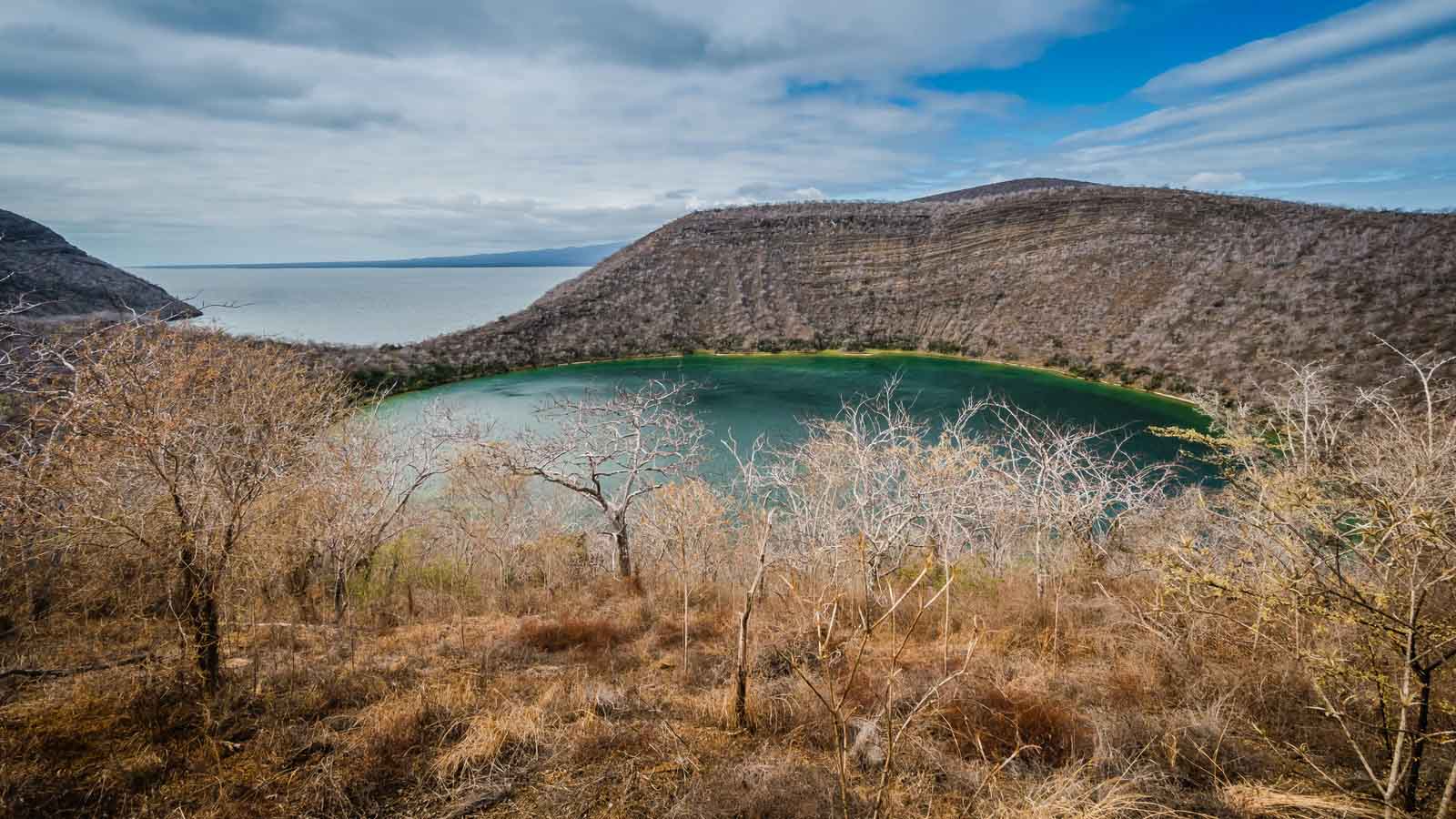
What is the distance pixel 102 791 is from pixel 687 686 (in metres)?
4.05

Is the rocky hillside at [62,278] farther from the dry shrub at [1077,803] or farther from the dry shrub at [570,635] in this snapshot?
the dry shrub at [1077,803]

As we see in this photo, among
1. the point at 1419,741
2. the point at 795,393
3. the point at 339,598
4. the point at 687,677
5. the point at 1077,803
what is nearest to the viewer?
the point at 1419,741

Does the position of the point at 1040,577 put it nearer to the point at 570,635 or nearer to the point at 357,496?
the point at 570,635

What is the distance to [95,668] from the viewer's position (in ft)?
14.8

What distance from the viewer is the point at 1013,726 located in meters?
4.67

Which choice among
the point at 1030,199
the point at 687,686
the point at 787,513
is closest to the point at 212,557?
the point at 687,686

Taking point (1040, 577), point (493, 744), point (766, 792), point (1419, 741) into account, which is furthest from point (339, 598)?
point (1419, 741)

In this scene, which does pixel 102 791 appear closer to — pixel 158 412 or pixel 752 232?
pixel 158 412

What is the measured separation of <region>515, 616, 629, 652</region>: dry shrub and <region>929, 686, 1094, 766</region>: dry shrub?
3841mm

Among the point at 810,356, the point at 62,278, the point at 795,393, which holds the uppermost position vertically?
the point at 62,278

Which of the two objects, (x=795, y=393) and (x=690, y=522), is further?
→ (x=795, y=393)

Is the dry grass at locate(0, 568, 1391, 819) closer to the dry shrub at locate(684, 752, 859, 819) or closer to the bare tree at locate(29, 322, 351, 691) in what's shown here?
the dry shrub at locate(684, 752, 859, 819)

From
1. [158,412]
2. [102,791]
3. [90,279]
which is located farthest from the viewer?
[90,279]

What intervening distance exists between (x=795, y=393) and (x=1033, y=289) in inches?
1061
